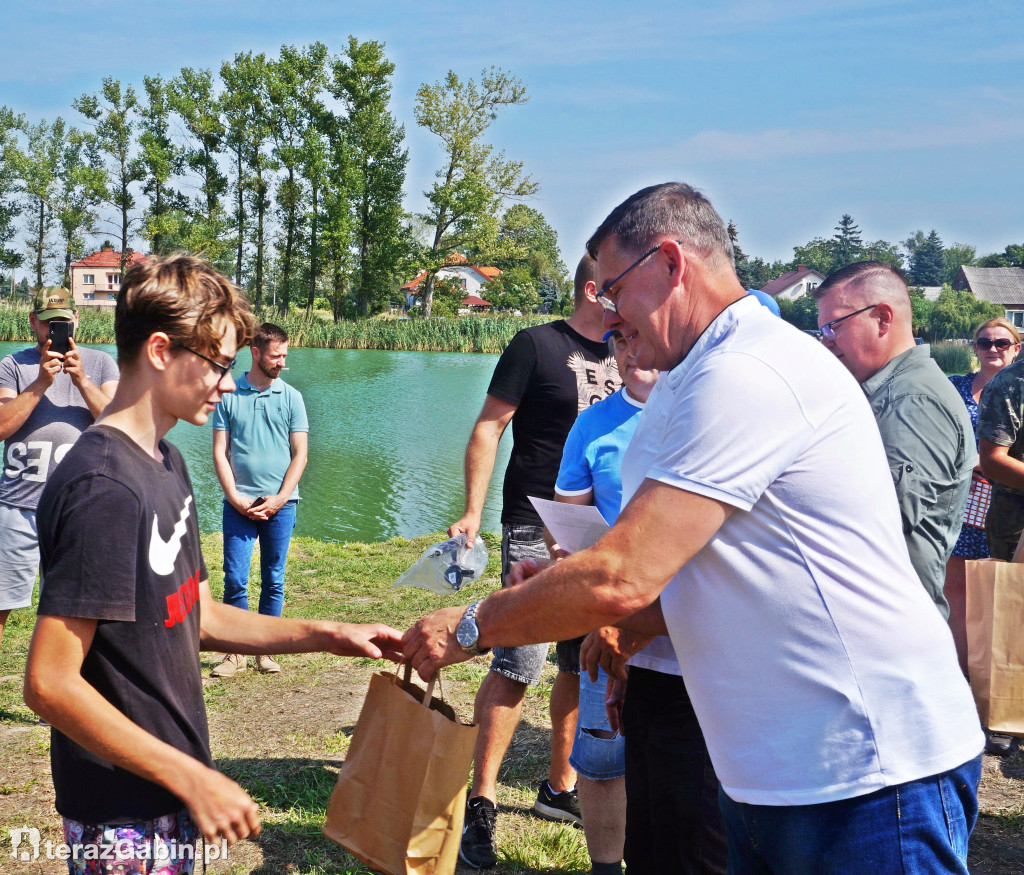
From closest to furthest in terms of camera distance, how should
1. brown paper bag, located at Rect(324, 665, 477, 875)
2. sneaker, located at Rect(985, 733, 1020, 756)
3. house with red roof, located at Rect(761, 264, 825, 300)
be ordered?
brown paper bag, located at Rect(324, 665, 477, 875) < sneaker, located at Rect(985, 733, 1020, 756) < house with red roof, located at Rect(761, 264, 825, 300)

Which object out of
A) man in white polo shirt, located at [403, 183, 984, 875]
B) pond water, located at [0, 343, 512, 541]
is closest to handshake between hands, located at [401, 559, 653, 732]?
man in white polo shirt, located at [403, 183, 984, 875]

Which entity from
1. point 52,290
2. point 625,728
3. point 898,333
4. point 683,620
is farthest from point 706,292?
point 52,290

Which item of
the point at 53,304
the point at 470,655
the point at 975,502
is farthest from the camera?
the point at 975,502

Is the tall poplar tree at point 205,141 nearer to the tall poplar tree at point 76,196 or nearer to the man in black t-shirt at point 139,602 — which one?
the tall poplar tree at point 76,196

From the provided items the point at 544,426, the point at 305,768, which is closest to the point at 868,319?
the point at 544,426

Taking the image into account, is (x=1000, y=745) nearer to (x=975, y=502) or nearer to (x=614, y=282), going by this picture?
(x=975, y=502)

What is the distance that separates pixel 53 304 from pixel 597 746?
4.04 metres

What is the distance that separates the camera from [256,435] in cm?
612

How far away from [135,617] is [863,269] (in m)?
3.24

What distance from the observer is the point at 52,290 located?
5.29 metres

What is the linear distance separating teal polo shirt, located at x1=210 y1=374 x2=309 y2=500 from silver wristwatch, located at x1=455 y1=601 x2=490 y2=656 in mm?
4123

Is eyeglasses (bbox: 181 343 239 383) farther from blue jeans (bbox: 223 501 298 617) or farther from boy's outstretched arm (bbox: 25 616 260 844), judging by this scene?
blue jeans (bbox: 223 501 298 617)

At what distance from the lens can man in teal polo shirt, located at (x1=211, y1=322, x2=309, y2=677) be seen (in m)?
5.94

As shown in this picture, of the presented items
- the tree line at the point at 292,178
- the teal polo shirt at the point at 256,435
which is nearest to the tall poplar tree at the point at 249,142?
the tree line at the point at 292,178
